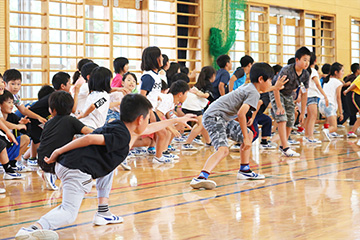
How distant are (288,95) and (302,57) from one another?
21.9 inches

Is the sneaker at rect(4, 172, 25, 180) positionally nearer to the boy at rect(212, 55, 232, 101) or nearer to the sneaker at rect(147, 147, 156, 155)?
the sneaker at rect(147, 147, 156, 155)

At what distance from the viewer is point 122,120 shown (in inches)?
121

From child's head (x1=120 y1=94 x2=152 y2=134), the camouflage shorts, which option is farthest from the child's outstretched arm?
the camouflage shorts

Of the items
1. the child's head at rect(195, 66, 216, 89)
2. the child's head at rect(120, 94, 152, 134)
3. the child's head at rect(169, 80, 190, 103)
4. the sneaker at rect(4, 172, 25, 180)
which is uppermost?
the child's head at rect(195, 66, 216, 89)

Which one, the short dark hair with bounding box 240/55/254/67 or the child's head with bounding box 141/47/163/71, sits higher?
the short dark hair with bounding box 240/55/254/67

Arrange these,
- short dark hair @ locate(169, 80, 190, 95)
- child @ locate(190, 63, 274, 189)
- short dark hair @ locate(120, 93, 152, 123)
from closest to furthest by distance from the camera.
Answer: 1. short dark hair @ locate(120, 93, 152, 123)
2. child @ locate(190, 63, 274, 189)
3. short dark hair @ locate(169, 80, 190, 95)

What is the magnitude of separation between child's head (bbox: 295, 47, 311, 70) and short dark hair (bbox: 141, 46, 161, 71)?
192 cm

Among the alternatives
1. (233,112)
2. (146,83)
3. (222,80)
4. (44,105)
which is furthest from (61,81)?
(222,80)

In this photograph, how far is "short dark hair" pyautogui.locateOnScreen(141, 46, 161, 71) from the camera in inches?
227

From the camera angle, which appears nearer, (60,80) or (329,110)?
(60,80)

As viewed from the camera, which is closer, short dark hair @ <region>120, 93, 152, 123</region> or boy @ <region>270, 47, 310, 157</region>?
short dark hair @ <region>120, 93, 152, 123</region>

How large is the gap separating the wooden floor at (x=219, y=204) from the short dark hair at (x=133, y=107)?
682 millimetres

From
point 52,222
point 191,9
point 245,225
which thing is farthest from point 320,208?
point 191,9

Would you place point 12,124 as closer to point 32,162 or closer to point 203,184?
point 32,162
